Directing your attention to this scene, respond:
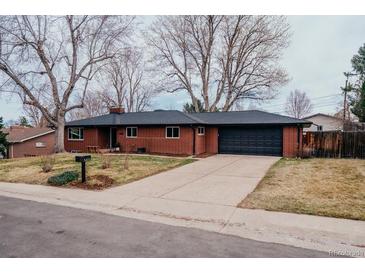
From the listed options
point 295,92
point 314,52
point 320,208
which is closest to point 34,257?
point 320,208

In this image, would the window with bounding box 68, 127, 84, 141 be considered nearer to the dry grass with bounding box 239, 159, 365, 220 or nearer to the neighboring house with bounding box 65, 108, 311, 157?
the neighboring house with bounding box 65, 108, 311, 157

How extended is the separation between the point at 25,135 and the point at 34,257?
28.0 meters

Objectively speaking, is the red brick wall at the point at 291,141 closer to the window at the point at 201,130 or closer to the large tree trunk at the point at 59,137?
the window at the point at 201,130

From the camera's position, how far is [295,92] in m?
53.8

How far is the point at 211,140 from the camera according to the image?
19.2 meters

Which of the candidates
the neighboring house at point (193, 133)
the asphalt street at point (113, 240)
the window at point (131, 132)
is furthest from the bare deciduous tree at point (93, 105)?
the asphalt street at point (113, 240)

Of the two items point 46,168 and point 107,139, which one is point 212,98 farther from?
point 46,168

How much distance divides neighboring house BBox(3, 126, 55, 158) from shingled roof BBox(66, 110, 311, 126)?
7767 mm

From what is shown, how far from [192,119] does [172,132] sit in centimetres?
173

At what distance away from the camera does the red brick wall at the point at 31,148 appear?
26375 millimetres

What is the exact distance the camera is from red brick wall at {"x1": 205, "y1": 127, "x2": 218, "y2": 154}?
19.1 meters

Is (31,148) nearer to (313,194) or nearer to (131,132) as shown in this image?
(131,132)

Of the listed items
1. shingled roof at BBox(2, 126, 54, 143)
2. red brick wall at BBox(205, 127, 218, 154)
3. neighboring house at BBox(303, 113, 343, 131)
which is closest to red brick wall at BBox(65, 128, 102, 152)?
shingled roof at BBox(2, 126, 54, 143)

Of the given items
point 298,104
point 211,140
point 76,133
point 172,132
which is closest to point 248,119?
point 211,140
